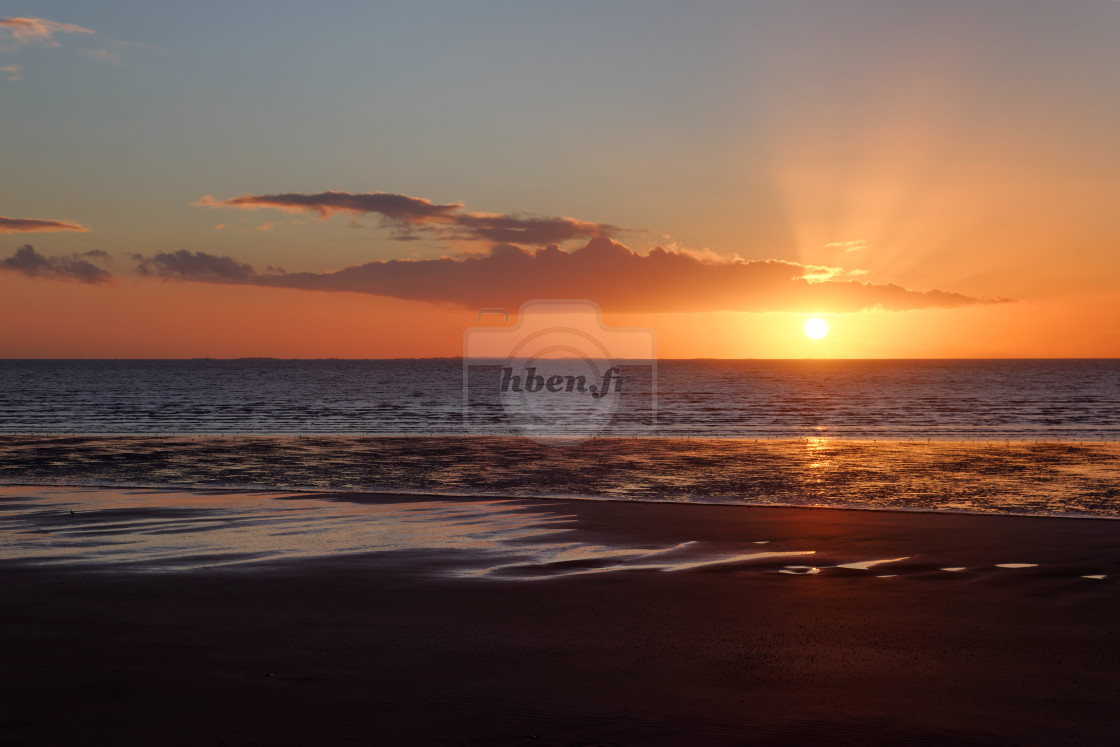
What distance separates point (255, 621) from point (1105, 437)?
4526cm

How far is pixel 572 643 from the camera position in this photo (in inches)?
347

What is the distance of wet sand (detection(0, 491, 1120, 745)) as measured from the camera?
680cm

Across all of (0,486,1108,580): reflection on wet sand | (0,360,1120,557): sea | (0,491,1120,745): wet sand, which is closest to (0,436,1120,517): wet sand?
(0,360,1120,557): sea

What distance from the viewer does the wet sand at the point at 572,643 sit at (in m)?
6.80

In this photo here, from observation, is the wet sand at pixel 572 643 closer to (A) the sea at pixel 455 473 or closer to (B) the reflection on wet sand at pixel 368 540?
(B) the reflection on wet sand at pixel 368 540

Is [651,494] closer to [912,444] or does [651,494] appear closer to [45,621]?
[45,621]

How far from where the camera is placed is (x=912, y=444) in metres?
38.2

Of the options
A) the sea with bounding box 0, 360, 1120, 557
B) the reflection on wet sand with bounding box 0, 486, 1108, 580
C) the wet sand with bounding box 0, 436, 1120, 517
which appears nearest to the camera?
the reflection on wet sand with bounding box 0, 486, 1108, 580

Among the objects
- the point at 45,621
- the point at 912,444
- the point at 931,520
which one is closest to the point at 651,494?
the point at 931,520

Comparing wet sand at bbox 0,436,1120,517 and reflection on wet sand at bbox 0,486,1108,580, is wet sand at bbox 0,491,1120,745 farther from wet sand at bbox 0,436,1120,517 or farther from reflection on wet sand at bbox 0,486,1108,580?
wet sand at bbox 0,436,1120,517

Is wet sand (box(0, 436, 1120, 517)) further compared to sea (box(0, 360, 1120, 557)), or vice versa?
wet sand (box(0, 436, 1120, 517))

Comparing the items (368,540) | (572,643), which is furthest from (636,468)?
(572,643)

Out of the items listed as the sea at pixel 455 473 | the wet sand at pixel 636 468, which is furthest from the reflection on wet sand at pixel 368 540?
the wet sand at pixel 636 468

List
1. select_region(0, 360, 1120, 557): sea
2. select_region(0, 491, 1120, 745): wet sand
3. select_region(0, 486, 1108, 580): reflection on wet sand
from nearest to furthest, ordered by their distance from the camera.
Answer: select_region(0, 491, 1120, 745): wet sand
select_region(0, 486, 1108, 580): reflection on wet sand
select_region(0, 360, 1120, 557): sea
